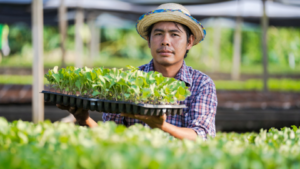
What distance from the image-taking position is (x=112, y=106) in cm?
163

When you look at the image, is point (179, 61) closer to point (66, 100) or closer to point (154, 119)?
point (154, 119)

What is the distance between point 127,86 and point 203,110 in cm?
59

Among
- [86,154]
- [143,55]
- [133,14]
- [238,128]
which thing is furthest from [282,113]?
[143,55]

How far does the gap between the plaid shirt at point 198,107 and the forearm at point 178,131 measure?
0.19 feet

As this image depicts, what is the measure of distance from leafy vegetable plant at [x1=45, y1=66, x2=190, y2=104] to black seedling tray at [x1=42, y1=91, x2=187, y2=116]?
Result: 3cm

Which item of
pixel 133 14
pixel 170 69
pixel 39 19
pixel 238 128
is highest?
pixel 133 14

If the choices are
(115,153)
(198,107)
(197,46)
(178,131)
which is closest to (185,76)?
(198,107)

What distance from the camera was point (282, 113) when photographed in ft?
19.5

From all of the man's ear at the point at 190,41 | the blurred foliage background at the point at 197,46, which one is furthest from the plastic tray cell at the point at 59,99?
the blurred foliage background at the point at 197,46

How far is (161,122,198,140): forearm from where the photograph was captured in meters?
1.68

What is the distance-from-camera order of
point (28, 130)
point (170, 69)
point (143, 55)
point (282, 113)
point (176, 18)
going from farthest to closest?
point (143, 55) → point (282, 113) → point (170, 69) → point (176, 18) → point (28, 130)

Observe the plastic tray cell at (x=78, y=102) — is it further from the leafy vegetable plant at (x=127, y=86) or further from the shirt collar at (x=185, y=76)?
the shirt collar at (x=185, y=76)

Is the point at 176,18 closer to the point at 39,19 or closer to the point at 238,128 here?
the point at 39,19

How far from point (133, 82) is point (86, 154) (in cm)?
58
